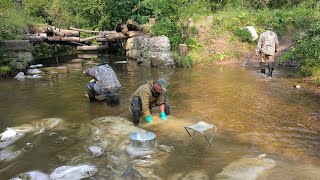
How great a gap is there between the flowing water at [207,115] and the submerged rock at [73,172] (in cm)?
32

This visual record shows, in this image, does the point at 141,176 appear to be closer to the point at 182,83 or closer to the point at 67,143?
the point at 67,143

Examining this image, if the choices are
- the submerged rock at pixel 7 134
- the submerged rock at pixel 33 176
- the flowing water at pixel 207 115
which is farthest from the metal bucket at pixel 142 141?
the submerged rock at pixel 7 134

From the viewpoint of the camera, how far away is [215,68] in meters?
14.5

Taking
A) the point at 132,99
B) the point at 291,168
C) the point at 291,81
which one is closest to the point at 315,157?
the point at 291,168

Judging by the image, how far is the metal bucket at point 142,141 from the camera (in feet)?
19.4

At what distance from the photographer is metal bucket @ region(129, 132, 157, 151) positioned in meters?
5.92

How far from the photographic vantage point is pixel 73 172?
17.1ft

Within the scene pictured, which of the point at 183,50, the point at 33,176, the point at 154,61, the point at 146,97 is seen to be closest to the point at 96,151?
the point at 33,176

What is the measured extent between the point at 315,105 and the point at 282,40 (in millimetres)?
8409

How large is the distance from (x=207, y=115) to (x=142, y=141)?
2.64 meters

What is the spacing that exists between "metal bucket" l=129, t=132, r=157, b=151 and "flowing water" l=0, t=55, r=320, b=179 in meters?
0.46

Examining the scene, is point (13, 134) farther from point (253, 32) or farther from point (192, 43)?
point (253, 32)

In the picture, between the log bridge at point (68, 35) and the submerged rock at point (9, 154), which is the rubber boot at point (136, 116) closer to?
the submerged rock at point (9, 154)

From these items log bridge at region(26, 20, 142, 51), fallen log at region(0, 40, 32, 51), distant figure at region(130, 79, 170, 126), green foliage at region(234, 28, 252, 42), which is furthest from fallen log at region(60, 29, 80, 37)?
distant figure at region(130, 79, 170, 126)
